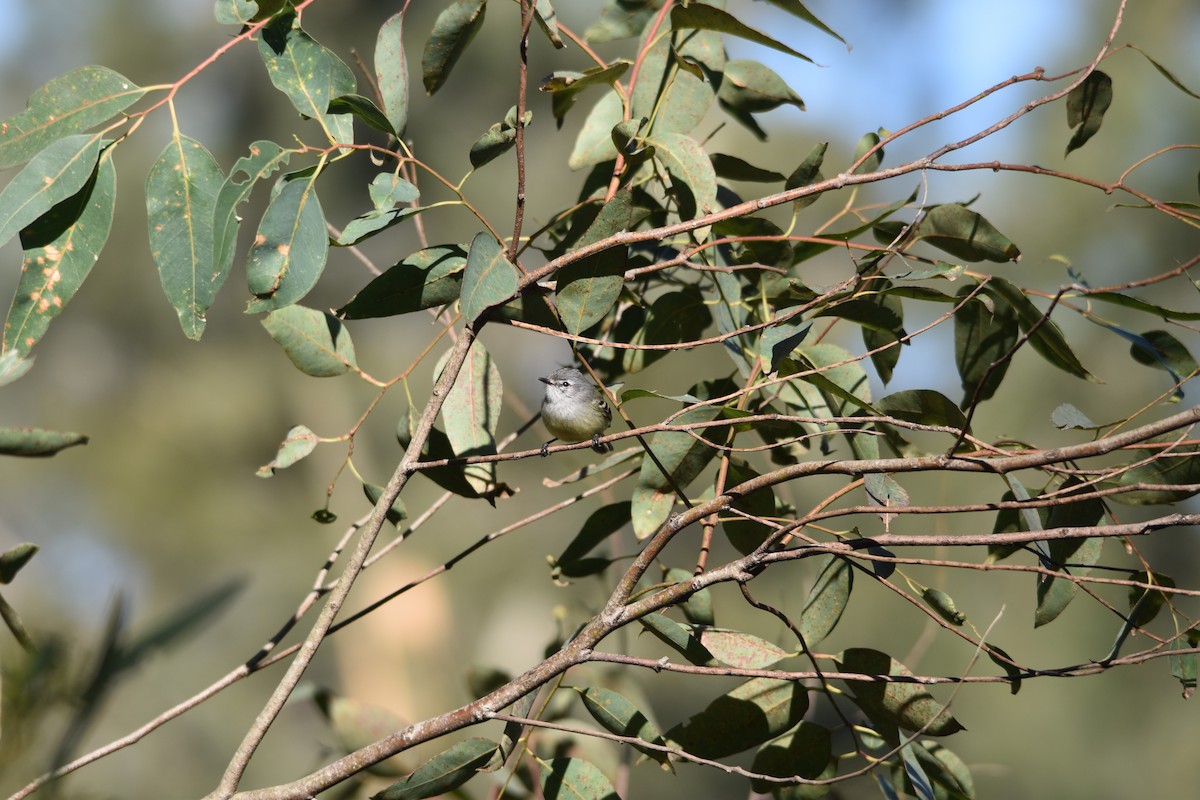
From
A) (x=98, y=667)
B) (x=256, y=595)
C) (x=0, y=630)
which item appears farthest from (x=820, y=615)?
(x=256, y=595)

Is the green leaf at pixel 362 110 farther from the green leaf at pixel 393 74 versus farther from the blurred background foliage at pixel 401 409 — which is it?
the blurred background foliage at pixel 401 409

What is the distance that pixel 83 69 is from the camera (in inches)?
47.4

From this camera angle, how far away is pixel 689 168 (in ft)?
4.26

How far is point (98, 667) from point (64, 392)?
9689 mm

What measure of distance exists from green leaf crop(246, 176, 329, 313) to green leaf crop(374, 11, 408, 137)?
0.54 ft

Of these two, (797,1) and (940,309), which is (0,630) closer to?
(797,1)

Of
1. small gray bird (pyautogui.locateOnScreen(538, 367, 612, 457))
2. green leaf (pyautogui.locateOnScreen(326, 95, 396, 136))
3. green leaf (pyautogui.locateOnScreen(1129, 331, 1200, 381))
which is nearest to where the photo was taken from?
green leaf (pyautogui.locateOnScreen(326, 95, 396, 136))

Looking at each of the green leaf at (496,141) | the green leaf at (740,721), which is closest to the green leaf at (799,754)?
the green leaf at (740,721)

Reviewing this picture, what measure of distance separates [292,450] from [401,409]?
7.14 meters

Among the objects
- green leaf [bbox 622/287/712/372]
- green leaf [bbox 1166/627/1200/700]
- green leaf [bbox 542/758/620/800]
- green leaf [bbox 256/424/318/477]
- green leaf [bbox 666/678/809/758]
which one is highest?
green leaf [bbox 622/287/712/372]

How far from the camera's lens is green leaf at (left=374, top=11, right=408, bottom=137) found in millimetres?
1246

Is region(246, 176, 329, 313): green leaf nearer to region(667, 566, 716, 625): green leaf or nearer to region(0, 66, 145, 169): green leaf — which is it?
region(0, 66, 145, 169): green leaf

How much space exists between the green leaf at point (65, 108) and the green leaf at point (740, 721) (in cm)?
103

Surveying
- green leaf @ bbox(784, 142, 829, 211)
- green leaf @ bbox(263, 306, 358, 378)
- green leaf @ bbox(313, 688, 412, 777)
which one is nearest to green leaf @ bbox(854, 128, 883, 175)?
green leaf @ bbox(784, 142, 829, 211)
